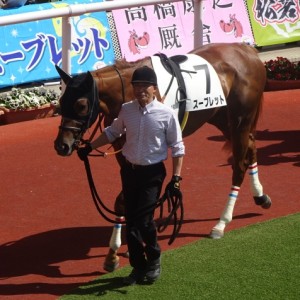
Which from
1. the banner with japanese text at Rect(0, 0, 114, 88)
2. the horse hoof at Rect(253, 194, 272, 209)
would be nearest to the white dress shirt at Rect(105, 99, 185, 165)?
the horse hoof at Rect(253, 194, 272, 209)

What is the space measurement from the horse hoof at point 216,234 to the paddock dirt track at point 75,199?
14 cm

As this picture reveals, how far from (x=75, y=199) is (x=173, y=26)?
6.74 m

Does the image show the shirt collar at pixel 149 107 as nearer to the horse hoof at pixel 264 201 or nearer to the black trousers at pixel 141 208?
the black trousers at pixel 141 208

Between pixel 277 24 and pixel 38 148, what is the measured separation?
7512 millimetres

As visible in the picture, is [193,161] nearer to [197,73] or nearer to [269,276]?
[197,73]

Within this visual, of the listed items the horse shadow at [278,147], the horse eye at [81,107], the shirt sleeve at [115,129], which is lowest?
the horse shadow at [278,147]

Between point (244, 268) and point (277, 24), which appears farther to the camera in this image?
point (277, 24)

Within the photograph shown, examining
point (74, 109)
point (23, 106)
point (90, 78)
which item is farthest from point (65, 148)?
point (23, 106)

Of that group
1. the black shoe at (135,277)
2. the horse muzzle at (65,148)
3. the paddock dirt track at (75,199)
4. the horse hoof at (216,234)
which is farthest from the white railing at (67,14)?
the black shoe at (135,277)

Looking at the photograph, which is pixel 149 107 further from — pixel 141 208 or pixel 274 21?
pixel 274 21

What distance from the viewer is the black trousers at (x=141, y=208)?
19.3ft

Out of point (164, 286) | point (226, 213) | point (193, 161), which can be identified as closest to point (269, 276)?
point (164, 286)

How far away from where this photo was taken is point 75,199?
27.2 ft

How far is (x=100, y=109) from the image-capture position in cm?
636
